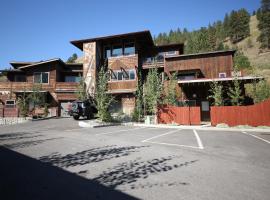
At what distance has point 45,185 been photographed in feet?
16.8

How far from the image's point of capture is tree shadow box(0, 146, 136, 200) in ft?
14.7

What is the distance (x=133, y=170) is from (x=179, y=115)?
1690 cm

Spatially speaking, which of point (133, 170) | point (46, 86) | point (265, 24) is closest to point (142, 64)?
point (46, 86)

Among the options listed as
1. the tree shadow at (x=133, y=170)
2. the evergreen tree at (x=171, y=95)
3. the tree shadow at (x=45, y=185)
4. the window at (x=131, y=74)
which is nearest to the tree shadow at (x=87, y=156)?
the tree shadow at (x=45, y=185)

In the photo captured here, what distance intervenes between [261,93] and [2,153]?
28286mm

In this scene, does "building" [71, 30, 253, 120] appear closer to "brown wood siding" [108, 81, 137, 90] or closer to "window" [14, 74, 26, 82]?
"brown wood siding" [108, 81, 137, 90]

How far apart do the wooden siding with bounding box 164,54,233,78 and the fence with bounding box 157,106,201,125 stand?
28.1ft

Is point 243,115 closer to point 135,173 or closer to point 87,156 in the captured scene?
point 87,156

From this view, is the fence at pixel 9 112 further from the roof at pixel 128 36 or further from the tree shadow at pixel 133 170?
the tree shadow at pixel 133 170

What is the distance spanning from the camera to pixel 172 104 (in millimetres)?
24359

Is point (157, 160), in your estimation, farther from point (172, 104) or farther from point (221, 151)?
point (172, 104)

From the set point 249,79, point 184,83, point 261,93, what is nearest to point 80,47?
point 184,83

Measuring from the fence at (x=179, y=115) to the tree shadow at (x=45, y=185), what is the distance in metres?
17.4

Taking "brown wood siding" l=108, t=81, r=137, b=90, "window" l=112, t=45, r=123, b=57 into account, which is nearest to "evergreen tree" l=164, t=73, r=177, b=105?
"brown wood siding" l=108, t=81, r=137, b=90
